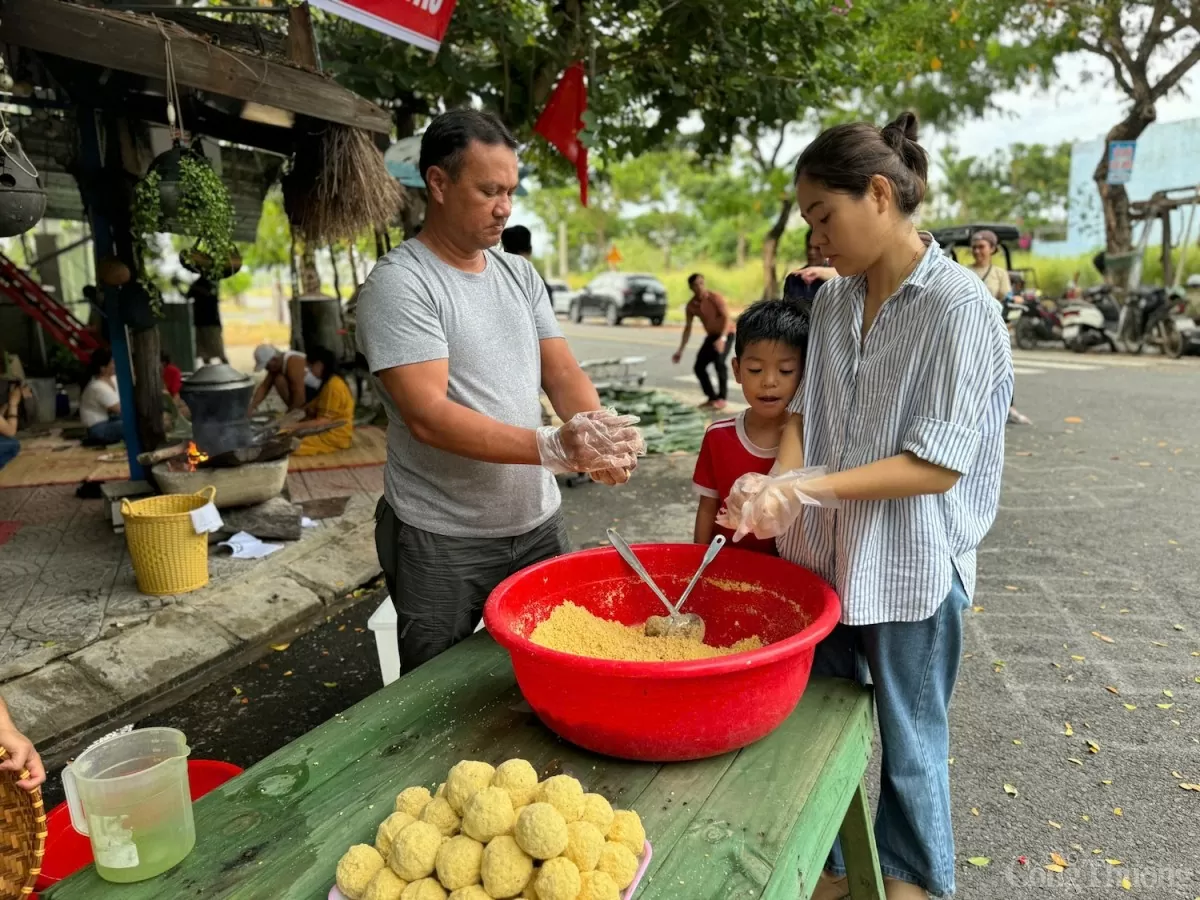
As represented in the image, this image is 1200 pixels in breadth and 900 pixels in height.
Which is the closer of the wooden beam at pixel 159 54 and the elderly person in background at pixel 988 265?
the wooden beam at pixel 159 54

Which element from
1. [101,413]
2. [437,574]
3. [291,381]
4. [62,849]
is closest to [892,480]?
[437,574]

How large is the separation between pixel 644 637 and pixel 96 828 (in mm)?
964

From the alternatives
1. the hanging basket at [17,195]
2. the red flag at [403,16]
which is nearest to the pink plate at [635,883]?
the hanging basket at [17,195]

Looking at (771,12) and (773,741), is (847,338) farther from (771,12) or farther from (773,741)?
(771,12)

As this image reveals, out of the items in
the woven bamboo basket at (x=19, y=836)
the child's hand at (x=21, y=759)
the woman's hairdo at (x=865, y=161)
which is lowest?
the woven bamboo basket at (x=19, y=836)

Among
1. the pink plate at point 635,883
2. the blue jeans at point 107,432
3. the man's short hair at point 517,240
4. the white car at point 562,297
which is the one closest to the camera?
the pink plate at point 635,883

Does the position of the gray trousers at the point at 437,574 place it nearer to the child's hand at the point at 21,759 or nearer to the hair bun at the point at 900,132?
the child's hand at the point at 21,759

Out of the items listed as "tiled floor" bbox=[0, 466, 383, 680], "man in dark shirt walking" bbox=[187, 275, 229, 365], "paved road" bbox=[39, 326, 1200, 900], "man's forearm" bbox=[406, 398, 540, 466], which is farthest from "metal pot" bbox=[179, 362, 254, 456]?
"man in dark shirt walking" bbox=[187, 275, 229, 365]

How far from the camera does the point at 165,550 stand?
3.83m

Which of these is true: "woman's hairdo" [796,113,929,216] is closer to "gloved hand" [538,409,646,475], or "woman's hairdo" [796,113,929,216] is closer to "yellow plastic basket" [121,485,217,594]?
"gloved hand" [538,409,646,475]

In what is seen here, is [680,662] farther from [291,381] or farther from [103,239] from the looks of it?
[291,381]

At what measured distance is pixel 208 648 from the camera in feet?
11.6

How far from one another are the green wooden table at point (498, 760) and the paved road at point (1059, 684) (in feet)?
3.43

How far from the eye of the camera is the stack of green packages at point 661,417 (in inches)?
296
